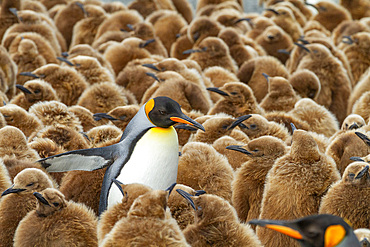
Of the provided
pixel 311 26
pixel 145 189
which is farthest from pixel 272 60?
pixel 145 189

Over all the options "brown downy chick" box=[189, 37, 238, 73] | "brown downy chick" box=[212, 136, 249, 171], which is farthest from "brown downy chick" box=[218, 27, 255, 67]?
"brown downy chick" box=[212, 136, 249, 171]

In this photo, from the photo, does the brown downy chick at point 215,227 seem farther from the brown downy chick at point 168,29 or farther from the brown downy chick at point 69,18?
the brown downy chick at point 69,18

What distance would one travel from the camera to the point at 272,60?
6402 millimetres

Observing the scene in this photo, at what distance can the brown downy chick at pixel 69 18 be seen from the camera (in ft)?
28.3

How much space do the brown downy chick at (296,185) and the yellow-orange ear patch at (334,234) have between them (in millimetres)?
1116

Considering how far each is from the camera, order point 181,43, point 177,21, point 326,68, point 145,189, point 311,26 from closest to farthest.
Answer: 1. point 145,189
2. point 326,68
3. point 181,43
4. point 177,21
5. point 311,26

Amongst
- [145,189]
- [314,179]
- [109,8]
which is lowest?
[109,8]

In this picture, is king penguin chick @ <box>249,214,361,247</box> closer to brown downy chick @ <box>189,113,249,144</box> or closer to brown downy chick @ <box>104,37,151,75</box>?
brown downy chick @ <box>189,113,249,144</box>

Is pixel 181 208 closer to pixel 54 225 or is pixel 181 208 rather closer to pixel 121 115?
pixel 54 225

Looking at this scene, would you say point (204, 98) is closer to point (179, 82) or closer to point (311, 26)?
point (179, 82)

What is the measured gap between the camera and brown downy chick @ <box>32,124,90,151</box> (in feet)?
13.0

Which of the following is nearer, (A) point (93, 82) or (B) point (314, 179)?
(B) point (314, 179)

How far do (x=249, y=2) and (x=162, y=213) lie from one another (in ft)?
35.8

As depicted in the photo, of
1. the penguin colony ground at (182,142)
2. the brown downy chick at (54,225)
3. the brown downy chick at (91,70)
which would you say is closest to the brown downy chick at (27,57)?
the penguin colony ground at (182,142)
